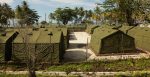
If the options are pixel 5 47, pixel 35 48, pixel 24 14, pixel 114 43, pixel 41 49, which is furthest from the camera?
pixel 24 14

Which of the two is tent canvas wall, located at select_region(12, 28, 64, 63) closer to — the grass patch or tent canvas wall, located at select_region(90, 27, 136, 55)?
the grass patch

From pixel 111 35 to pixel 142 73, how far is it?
432 inches

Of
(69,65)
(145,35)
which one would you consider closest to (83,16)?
(145,35)

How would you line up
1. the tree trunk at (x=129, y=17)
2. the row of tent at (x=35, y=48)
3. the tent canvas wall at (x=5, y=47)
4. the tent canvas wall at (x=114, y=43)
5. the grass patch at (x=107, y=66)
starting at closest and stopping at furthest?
1. the grass patch at (x=107, y=66)
2. the row of tent at (x=35, y=48)
3. the tent canvas wall at (x=5, y=47)
4. the tent canvas wall at (x=114, y=43)
5. the tree trunk at (x=129, y=17)

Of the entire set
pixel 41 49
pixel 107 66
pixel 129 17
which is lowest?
pixel 129 17

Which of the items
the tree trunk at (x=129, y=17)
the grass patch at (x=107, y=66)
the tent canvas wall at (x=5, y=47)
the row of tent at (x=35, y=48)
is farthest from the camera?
the tree trunk at (x=129, y=17)

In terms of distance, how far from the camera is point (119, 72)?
877 inches

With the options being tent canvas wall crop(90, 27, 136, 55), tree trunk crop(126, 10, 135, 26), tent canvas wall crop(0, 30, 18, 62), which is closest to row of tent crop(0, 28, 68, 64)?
tent canvas wall crop(0, 30, 18, 62)

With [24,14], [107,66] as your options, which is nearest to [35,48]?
[107,66]

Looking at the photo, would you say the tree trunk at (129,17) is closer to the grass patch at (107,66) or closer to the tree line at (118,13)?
the tree line at (118,13)

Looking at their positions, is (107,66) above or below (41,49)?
below

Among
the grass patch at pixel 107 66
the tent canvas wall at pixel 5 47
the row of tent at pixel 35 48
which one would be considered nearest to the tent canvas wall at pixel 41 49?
the row of tent at pixel 35 48

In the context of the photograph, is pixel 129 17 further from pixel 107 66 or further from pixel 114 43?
pixel 107 66

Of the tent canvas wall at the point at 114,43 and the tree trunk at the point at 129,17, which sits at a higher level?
the tent canvas wall at the point at 114,43
